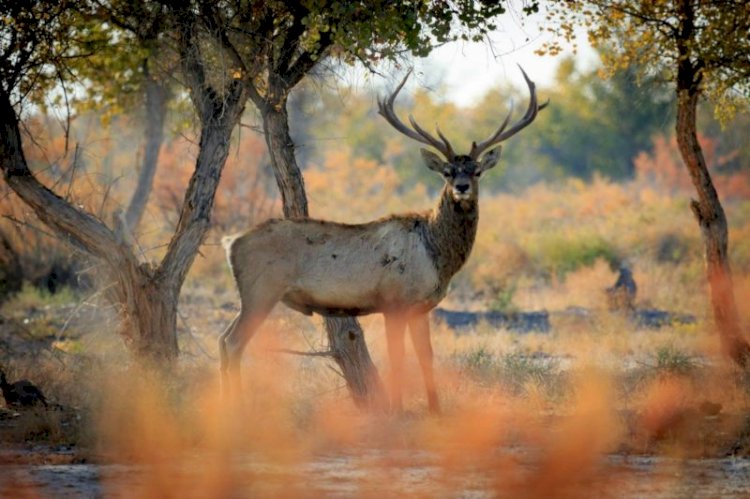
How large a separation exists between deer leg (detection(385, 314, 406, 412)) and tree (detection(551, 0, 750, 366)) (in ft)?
13.2

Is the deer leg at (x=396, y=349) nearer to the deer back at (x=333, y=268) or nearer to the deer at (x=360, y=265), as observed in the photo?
the deer at (x=360, y=265)

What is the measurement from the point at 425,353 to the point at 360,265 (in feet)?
3.74

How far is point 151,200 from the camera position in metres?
28.2

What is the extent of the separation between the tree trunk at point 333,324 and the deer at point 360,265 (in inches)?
23.8

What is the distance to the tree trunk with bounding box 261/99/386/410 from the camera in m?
11.3

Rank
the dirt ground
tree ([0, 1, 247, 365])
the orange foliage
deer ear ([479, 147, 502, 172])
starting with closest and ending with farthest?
1. the dirt ground
2. deer ear ([479, 147, 502, 172])
3. tree ([0, 1, 247, 365])
4. the orange foliage

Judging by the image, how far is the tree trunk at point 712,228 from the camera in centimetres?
1273

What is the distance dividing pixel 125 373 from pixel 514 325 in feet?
30.7

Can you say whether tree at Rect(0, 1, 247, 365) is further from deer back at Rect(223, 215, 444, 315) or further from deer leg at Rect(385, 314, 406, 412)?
deer leg at Rect(385, 314, 406, 412)

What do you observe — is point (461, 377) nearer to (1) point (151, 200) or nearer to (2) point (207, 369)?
(2) point (207, 369)

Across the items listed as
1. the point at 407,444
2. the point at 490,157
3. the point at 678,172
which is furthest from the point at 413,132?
the point at 678,172

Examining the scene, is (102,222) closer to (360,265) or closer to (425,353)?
(360,265)

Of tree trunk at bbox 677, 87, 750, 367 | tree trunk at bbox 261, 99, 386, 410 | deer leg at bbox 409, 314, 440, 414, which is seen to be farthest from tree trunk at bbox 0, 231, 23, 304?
tree trunk at bbox 677, 87, 750, 367

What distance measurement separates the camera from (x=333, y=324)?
37.7ft
